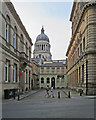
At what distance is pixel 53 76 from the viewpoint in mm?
83250

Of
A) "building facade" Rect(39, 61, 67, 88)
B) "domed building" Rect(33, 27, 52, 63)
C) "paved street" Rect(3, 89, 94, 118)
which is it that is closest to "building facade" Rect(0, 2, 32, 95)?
"paved street" Rect(3, 89, 94, 118)

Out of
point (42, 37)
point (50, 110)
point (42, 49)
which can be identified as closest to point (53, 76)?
point (42, 49)

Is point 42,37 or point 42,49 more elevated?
point 42,37

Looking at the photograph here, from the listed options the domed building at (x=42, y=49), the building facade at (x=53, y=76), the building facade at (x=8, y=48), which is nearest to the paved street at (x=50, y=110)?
the building facade at (x=8, y=48)

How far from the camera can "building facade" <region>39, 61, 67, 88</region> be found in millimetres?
82438

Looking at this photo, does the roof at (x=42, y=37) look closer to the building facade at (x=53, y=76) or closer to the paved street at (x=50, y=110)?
the building facade at (x=53, y=76)

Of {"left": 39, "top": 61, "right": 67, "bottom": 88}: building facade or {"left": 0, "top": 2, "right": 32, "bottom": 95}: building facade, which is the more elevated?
{"left": 0, "top": 2, "right": 32, "bottom": 95}: building facade

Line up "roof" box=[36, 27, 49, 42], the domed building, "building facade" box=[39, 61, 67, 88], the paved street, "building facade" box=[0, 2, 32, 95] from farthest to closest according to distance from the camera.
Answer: "roof" box=[36, 27, 49, 42] < the domed building < "building facade" box=[39, 61, 67, 88] < "building facade" box=[0, 2, 32, 95] < the paved street

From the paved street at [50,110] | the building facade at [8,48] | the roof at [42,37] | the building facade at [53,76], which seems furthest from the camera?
the roof at [42,37]

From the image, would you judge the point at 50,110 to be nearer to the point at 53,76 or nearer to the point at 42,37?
the point at 53,76

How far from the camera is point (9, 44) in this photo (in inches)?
938

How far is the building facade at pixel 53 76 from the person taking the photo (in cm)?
8244

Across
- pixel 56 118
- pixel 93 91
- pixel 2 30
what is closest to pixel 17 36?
pixel 2 30

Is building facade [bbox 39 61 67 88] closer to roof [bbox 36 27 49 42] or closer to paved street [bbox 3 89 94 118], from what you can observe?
roof [bbox 36 27 49 42]
